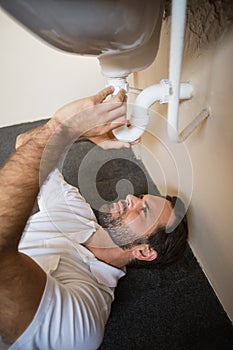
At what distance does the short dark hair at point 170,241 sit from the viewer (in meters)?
0.97

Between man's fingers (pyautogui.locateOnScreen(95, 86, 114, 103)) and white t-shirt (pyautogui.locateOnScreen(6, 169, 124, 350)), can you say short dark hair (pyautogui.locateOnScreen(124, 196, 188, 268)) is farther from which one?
man's fingers (pyautogui.locateOnScreen(95, 86, 114, 103))

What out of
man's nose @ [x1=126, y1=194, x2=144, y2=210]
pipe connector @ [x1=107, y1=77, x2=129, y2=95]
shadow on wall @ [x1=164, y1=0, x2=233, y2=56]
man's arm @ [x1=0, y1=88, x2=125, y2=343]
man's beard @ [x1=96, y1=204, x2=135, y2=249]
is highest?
shadow on wall @ [x1=164, y1=0, x2=233, y2=56]

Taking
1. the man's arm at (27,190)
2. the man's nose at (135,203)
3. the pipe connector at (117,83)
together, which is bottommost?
the man's nose at (135,203)

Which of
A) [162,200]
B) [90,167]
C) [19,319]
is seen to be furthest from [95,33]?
[90,167]

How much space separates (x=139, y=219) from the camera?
0.97m

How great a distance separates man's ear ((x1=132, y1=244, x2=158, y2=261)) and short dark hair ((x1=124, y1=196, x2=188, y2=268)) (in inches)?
0.5

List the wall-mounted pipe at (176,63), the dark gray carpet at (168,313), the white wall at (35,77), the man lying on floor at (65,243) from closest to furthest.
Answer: the wall-mounted pipe at (176,63)
the man lying on floor at (65,243)
the dark gray carpet at (168,313)
the white wall at (35,77)

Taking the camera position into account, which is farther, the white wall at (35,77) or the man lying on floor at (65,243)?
the white wall at (35,77)

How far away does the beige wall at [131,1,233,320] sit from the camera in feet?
2.25

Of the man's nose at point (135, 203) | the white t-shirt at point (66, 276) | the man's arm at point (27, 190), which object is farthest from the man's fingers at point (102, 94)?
the man's nose at point (135, 203)

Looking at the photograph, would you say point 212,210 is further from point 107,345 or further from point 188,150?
point 107,345

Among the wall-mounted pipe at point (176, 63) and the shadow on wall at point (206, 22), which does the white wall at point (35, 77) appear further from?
the wall-mounted pipe at point (176, 63)

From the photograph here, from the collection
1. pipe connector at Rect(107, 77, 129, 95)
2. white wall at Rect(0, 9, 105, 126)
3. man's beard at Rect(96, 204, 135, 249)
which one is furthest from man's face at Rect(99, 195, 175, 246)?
white wall at Rect(0, 9, 105, 126)

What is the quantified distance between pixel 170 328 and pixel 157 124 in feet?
2.30
